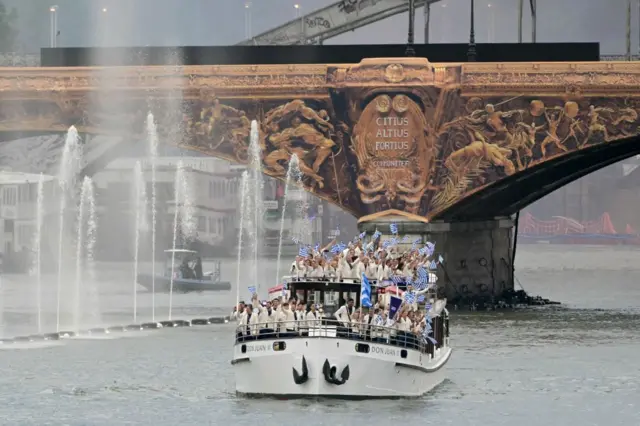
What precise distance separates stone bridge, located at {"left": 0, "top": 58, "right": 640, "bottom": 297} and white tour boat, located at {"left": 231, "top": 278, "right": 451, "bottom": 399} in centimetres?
4219

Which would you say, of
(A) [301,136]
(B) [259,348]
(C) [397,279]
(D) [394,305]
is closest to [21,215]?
(A) [301,136]

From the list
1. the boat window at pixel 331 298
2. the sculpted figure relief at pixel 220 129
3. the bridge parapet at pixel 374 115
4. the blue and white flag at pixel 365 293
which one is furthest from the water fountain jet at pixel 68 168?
the blue and white flag at pixel 365 293

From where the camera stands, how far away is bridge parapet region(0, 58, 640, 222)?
116000 millimetres

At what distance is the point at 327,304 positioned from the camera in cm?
7719

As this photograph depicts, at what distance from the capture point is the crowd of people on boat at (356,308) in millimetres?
73500

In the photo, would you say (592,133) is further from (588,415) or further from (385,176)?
(588,415)

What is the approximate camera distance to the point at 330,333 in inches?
2876

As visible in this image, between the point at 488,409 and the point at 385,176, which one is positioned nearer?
the point at 488,409

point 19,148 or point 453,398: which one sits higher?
point 19,148

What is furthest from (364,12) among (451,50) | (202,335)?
(202,335)

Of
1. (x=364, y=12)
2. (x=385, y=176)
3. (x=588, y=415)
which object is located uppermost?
(x=364, y=12)

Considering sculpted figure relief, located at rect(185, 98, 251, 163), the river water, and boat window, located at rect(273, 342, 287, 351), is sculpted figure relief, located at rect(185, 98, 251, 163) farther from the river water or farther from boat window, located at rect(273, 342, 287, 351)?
boat window, located at rect(273, 342, 287, 351)

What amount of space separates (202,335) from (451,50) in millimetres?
29213

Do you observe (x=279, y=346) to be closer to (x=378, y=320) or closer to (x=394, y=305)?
(x=378, y=320)
